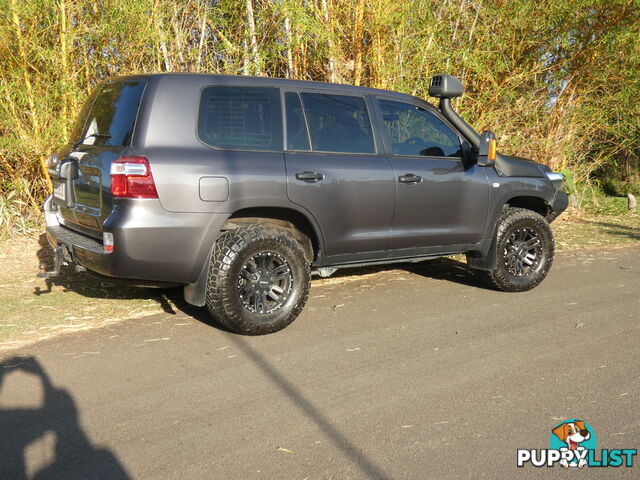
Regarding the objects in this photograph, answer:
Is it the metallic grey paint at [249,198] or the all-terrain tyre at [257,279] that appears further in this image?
the all-terrain tyre at [257,279]

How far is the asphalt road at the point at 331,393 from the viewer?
9.37 ft

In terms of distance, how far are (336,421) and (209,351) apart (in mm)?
1286

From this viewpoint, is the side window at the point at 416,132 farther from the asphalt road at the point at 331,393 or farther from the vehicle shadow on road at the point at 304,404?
the vehicle shadow on road at the point at 304,404

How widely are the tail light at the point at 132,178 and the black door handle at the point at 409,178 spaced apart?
6.29ft

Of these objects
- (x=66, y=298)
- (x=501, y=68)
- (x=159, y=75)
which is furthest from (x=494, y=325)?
(x=501, y=68)

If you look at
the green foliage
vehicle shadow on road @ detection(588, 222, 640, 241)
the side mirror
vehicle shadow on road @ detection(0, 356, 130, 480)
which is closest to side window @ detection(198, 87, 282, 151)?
the side mirror

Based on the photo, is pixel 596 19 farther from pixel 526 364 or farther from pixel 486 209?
pixel 526 364

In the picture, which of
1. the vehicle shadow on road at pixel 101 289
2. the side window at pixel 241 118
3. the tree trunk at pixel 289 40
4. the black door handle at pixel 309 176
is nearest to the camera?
the side window at pixel 241 118

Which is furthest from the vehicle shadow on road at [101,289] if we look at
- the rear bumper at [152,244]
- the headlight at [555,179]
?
the headlight at [555,179]

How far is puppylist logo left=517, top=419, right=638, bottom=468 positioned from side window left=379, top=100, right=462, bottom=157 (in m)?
2.65

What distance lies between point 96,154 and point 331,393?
2.16 meters

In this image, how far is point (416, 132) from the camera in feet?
17.6

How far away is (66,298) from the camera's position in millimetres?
5418

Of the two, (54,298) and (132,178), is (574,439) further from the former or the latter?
(54,298)
